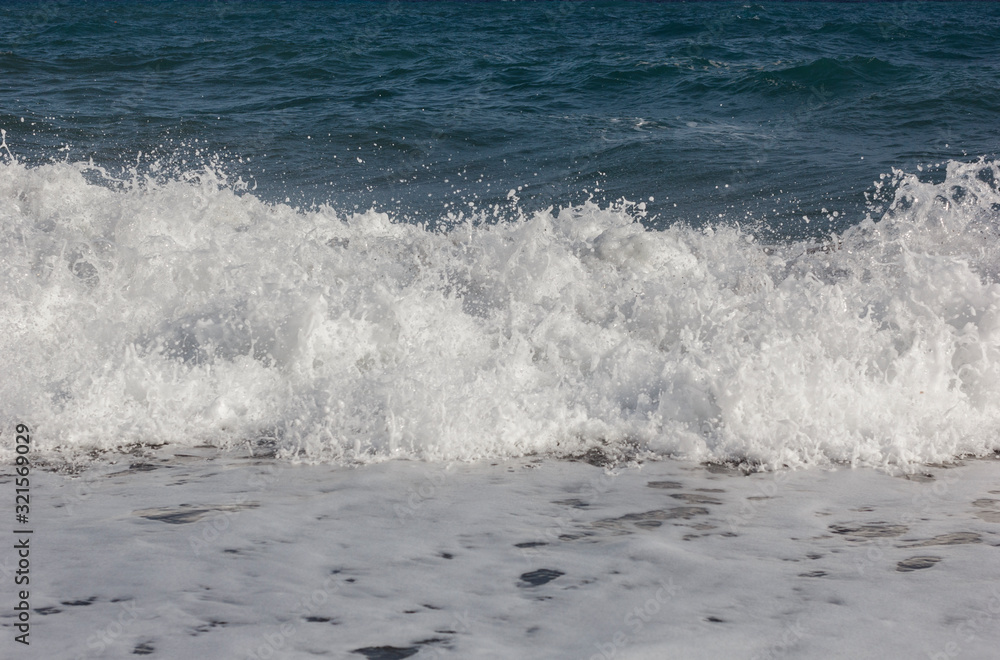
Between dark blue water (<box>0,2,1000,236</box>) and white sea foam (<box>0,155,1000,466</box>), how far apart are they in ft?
7.73

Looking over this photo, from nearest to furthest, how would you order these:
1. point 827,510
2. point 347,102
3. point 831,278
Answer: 1. point 827,510
2. point 831,278
3. point 347,102

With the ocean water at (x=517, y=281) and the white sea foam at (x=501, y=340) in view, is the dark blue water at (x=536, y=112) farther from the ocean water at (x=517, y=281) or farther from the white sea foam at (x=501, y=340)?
the white sea foam at (x=501, y=340)

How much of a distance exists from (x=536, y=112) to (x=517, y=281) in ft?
23.9

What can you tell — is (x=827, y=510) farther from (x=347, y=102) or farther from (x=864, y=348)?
(x=347, y=102)

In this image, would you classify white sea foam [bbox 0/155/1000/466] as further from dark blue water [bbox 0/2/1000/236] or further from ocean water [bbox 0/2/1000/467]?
dark blue water [bbox 0/2/1000/236]

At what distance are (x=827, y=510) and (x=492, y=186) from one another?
21.9 feet

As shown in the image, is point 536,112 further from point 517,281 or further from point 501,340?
point 501,340

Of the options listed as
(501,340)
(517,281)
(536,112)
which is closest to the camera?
(501,340)

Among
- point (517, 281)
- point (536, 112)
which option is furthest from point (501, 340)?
point (536, 112)

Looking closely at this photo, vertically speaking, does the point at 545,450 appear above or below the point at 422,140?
below

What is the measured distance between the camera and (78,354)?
4.55 metres

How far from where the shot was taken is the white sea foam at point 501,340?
4.05m

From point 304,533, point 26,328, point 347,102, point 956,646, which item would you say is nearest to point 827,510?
point 956,646

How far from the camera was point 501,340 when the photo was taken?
190 inches
